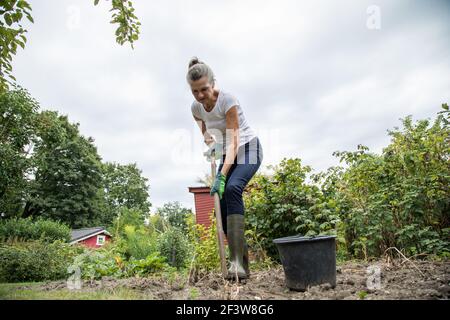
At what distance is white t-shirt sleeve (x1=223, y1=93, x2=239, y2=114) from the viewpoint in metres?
2.45

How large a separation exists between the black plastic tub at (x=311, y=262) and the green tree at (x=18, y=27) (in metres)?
2.57

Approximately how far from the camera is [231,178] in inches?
94.8

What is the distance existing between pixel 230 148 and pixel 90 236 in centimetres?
2375

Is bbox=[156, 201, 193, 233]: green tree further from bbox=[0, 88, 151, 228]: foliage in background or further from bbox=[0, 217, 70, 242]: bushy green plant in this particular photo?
bbox=[0, 217, 70, 242]: bushy green plant

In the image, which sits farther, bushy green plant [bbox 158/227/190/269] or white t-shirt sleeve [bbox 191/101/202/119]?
bushy green plant [bbox 158/227/190/269]

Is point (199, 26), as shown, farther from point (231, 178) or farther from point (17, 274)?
point (17, 274)

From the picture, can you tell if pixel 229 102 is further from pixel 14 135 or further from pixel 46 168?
pixel 46 168

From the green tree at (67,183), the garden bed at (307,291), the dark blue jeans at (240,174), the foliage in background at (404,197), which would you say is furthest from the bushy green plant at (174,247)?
the green tree at (67,183)

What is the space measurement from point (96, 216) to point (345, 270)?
29.3 meters

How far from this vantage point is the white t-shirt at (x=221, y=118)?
2.49 m

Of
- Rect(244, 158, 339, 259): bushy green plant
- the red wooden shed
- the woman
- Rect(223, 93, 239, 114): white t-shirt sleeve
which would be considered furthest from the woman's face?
the red wooden shed

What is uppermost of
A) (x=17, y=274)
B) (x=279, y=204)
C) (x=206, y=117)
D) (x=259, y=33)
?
(x=259, y=33)
